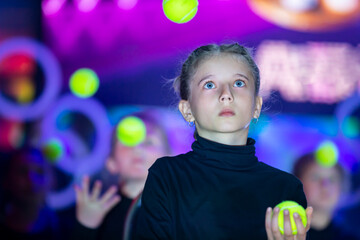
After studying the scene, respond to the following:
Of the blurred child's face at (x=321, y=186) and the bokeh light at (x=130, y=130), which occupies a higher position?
the bokeh light at (x=130, y=130)

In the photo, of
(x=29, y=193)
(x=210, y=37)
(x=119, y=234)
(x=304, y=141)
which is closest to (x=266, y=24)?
(x=210, y=37)

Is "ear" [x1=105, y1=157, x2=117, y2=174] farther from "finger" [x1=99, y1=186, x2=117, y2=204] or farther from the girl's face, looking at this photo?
the girl's face

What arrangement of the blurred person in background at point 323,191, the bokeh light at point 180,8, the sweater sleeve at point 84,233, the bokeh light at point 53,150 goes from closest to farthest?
the bokeh light at point 180,8 < the sweater sleeve at point 84,233 < the blurred person in background at point 323,191 < the bokeh light at point 53,150

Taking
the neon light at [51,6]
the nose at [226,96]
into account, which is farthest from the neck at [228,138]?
the neon light at [51,6]

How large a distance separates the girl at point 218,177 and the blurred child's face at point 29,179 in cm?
183

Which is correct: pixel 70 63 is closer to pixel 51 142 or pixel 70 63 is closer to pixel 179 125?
pixel 51 142

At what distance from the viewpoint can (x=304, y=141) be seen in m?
2.71

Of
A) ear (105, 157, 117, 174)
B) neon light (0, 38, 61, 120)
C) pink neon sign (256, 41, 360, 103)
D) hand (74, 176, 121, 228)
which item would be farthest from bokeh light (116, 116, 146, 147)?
pink neon sign (256, 41, 360, 103)

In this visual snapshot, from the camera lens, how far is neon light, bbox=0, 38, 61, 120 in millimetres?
2789

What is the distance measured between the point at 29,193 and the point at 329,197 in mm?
2013

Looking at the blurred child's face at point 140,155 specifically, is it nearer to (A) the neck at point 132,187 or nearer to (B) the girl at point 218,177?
(A) the neck at point 132,187

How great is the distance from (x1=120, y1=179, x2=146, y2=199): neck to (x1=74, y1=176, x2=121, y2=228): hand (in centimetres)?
7

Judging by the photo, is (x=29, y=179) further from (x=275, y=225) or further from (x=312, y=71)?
(x=275, y=225)

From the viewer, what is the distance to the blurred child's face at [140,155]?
2.62 metres
